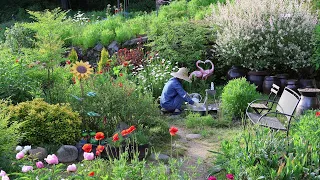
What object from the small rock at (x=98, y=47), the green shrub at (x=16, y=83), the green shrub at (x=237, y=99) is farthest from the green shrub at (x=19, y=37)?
the green shrub at (x=237, y=99)

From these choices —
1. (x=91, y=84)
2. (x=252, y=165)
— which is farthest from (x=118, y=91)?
(x=252, y=165)

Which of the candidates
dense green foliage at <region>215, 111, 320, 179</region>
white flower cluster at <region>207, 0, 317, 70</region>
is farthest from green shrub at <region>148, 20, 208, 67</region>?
dense green foliage at <region>215, 111, 320, 179</region>

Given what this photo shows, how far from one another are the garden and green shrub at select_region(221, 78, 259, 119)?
0.02 meters

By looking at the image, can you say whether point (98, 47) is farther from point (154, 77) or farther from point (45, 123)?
point (45, 123)

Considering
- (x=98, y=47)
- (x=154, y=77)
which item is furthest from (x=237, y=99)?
(x=98, y=47)

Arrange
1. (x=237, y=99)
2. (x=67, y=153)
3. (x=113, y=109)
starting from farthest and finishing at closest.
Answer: (x=237, y=99)
(x=113, y=109)
(x=67, y=153)

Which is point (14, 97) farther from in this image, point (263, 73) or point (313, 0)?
point (313, 0)

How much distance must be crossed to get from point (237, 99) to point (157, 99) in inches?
50.0

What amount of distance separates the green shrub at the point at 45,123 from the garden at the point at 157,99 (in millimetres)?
13

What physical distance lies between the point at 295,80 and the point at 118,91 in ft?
13.5

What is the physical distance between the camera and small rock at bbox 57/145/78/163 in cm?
512

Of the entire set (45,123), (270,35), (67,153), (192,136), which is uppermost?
(270,35)

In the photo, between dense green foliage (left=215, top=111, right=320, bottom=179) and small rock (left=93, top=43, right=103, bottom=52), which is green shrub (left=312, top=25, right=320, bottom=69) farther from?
small rock (left=93, top=43, right=103, bottom=52)

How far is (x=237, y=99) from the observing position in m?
6.74
